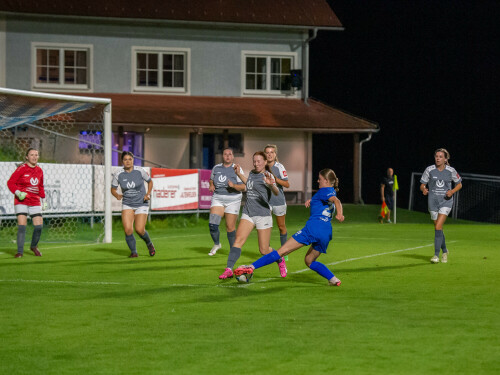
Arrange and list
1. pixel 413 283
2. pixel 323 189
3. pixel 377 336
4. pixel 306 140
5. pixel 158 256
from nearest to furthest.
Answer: pixel 377 336 < pixel 323 189 < pixel 413 283 < pixel 158 256 < pixel 306 140

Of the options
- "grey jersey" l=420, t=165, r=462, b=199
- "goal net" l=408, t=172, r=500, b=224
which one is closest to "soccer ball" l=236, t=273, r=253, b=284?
"grey jersey" l=420, t=165, r=462, b=199

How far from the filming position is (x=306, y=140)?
130 ft

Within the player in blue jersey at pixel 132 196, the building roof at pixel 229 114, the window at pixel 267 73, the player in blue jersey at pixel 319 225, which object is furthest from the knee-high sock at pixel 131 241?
the window at pixel 267 73

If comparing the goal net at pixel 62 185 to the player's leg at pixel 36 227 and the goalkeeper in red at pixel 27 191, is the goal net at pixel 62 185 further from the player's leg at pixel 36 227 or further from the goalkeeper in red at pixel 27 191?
the player's leg at pixel 36 227

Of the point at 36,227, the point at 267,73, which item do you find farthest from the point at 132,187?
the point at 267,73

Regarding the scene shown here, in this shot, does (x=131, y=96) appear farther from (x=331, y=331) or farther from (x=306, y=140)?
(x=331, y=331)

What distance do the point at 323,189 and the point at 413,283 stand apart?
2.28 m

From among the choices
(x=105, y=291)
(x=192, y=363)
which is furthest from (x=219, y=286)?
(x=192, y=363)

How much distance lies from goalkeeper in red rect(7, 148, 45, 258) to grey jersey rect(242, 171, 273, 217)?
5.37m

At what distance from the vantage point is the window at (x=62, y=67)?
37.8 m

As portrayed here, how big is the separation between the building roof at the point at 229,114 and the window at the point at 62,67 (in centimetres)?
109

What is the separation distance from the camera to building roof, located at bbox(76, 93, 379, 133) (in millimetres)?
36125

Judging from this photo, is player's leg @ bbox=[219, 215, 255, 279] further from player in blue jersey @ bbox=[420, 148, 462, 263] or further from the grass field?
player in blue jersey @ bbox=[420, 148, 462, 263]

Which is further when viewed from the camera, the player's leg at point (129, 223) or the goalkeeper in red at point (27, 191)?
the goalkeeper in red at point (27, 191)
